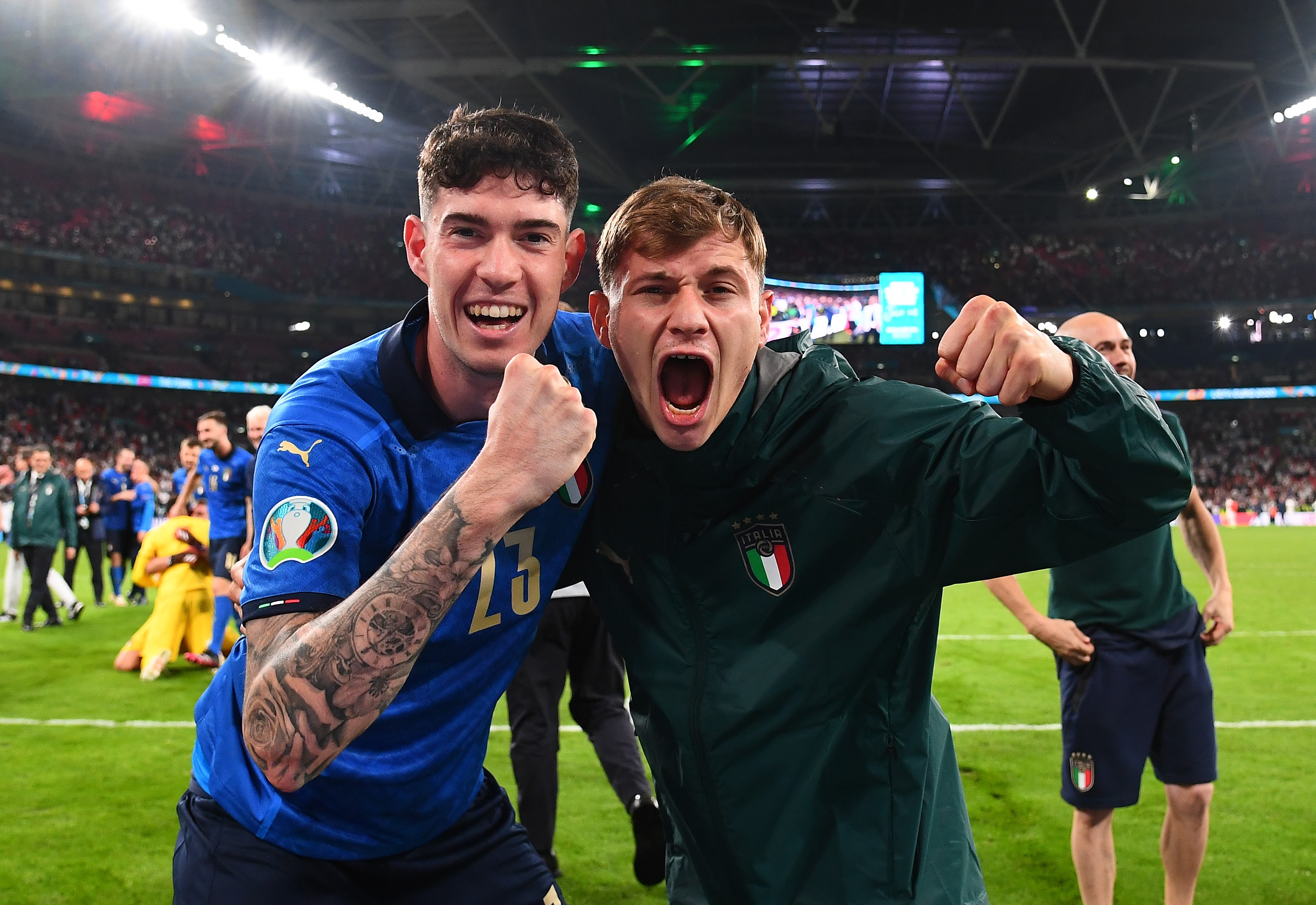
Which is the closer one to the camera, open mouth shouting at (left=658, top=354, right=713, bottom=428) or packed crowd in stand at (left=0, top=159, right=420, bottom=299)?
open mouth shouting at (left=658, top=354, right=713, bottom=428)

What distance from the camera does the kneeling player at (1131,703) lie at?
4020mm

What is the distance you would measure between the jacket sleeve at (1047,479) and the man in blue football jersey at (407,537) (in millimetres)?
732

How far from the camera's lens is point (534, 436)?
172 cm

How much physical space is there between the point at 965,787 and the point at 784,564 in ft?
15.0

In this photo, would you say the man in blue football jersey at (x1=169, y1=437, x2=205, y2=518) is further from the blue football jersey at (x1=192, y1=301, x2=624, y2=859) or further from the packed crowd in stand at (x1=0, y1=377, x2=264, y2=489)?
the packed crowd in stand at (x1=0, y1=377, x2=264, y2=489)

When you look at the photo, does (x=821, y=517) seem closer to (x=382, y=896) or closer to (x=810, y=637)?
(x=810, y=637)

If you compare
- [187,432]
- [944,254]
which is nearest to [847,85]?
[944,254]

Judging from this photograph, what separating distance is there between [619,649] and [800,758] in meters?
0.53

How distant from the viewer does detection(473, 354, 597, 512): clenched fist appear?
171cm

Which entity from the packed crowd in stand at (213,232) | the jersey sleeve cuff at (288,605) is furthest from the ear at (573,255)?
the packed crowd in stand at (213,232)

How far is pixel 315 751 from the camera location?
5.68 ft

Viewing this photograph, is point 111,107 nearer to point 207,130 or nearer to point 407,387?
point 207,130

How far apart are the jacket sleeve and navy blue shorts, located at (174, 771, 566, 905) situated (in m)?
1.36

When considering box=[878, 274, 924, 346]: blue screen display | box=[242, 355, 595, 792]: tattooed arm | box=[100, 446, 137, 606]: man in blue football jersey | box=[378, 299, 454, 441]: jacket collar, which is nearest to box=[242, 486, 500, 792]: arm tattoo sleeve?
box=[242, 355, 595, 792]: tattooed arm
